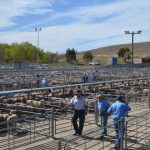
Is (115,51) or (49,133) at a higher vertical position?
(115,51)

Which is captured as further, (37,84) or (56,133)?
(37,84)

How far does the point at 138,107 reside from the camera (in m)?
20.5

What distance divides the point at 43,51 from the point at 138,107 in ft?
363

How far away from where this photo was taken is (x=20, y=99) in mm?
17953

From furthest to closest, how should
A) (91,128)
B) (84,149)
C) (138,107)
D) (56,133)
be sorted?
(138,107) → (91,128) → (56,133) → (84,149)

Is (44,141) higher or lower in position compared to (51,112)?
lower

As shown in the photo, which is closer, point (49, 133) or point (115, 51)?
point (49, 133)

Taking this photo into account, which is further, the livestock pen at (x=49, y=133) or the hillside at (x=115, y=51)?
the hillside at (x=115, y=51)

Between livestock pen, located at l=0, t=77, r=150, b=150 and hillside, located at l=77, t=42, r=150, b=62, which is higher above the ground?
hillside, located at l=77, t=42, r=150, b=62

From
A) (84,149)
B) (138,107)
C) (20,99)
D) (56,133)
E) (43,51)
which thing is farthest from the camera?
(43,51)

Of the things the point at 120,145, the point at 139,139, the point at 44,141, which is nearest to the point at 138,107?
the point at 139,139

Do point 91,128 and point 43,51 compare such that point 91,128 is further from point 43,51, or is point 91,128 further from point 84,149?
point 43,51

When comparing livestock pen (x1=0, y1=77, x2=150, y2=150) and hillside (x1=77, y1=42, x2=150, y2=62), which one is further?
hillside (x1=77, y1=42, x2=150, y2=62)

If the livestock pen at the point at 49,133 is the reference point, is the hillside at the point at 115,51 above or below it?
above
